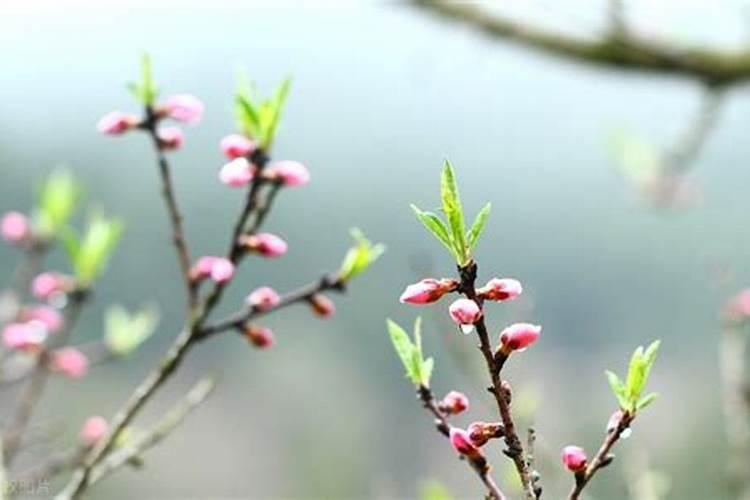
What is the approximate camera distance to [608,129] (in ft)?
16.0

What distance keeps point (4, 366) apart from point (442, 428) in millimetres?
1297

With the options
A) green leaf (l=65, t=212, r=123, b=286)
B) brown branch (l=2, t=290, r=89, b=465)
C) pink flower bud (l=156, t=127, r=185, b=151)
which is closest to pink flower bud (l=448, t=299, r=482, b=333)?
pink flower bud (l=156, t=127, r=185, b=151)

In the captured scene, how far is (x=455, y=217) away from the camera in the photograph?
47.2 inches

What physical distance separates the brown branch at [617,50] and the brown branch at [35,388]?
283 centimetres

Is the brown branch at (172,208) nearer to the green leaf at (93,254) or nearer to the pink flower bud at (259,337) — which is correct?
the pink flower bud at (259,337)

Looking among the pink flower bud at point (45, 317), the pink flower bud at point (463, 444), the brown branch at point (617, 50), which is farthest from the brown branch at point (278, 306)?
the brown branch at point (617, 50)

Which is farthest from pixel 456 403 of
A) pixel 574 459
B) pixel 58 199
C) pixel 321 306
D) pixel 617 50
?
pixel 617 50

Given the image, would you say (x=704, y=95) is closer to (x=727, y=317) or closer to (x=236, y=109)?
(x=727, y=317)

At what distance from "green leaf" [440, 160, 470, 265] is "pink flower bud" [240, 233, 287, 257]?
0.48 m

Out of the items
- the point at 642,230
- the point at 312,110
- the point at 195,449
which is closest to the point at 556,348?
the point at 642,230

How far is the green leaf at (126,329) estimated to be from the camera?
2416mm

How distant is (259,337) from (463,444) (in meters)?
0.60

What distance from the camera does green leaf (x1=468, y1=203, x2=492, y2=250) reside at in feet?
3.91

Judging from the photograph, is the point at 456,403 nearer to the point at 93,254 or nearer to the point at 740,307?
the point at 93,254
